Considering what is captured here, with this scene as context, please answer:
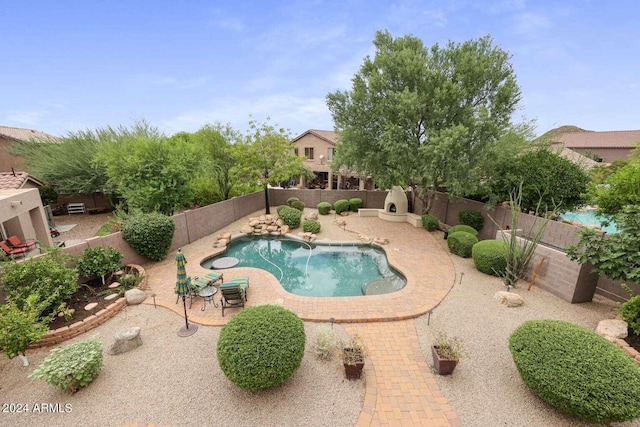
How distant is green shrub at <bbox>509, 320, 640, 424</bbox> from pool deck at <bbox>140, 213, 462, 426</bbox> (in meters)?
1.61

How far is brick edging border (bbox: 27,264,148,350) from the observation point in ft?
19.8

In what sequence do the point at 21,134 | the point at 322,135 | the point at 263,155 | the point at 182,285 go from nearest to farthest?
1. the point at 182,285
2. the point at 263,155
3. the point at 21,134
4. the point at 322,135

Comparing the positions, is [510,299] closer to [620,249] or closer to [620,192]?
[620,249]

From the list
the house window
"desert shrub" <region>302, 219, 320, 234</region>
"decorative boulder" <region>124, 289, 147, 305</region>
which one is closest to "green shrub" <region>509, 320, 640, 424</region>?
"decorative boulder" <region>124, 289, 147, 305</region>

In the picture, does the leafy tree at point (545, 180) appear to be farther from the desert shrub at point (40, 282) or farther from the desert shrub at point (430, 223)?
the desert shrub at point (40, 282)

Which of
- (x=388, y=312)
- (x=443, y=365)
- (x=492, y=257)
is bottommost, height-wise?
(x=388, y=312)

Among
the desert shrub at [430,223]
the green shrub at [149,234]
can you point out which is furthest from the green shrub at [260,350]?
the desert shrub at [430,223]

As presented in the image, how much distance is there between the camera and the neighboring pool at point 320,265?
985cm

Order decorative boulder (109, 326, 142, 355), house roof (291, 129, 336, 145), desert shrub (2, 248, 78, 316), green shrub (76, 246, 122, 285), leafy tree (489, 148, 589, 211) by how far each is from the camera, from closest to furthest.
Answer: decorative boulder (109, 326, 142, 355)
desert shrub (2, 248, 78, 316)
green shrub (76, 246, 122, 285)
leafy tree (489, 148, 589, 211)
house roof (291, 129, 336, 145)

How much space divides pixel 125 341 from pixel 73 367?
1.17 m

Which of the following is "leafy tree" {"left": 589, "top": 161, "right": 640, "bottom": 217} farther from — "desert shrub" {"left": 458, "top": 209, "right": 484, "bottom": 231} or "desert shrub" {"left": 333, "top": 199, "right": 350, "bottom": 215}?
"desert shrub" {"left": 333, "top": 199, "right": 350, "bottom": 215}

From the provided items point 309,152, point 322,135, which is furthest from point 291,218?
point 322,135

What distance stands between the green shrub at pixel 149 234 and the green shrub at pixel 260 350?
736cm

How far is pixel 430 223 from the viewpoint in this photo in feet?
49.6
